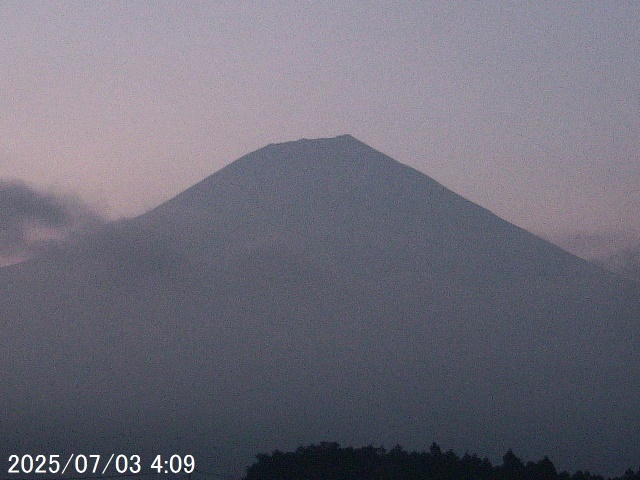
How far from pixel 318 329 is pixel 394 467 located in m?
69.5

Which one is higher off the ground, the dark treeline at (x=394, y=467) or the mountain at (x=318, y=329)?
the mountain at (x=318, y=329)

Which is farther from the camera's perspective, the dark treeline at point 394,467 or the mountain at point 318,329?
the mountain at point 318,329

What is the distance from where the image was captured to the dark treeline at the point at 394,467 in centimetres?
3697

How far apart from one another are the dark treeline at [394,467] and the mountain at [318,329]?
127ft

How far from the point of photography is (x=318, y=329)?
352ft

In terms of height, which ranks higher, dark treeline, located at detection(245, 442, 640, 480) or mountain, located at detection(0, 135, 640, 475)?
mountain, located at detection(0, 135, 640, 475)

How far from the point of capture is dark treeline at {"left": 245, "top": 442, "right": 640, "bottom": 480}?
121 ft

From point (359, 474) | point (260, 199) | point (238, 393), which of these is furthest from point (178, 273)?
point (359, 474)

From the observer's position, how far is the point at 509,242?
387 feet

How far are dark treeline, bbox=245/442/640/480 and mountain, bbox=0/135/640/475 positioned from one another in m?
38.7

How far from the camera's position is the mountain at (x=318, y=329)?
89.5 m

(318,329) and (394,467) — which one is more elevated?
(318,329)

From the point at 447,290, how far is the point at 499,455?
27.5m

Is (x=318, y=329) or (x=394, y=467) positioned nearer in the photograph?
(x=394, y=467)
